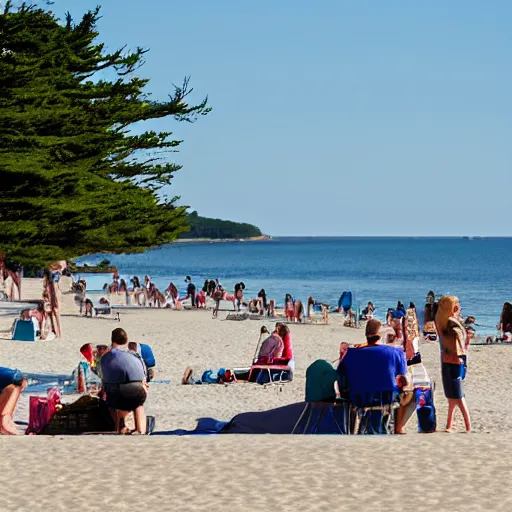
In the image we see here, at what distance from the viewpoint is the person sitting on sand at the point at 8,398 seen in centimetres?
1068

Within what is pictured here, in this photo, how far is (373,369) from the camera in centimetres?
1016

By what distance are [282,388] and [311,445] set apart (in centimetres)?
714

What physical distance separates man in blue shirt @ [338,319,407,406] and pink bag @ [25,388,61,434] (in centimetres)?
313

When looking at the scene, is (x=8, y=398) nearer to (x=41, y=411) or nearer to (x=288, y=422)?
(x=41, y=411)

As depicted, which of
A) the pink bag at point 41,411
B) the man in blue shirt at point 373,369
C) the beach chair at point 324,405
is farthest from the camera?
the pink bag at point 41,411

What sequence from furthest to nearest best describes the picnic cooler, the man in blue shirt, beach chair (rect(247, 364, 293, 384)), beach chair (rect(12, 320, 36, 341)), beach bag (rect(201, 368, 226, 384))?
beach chair (rect(12, 320, 36, 341)) → beach bag (rect(201, 368, 226, 384)) → beach chair (rect(247, 364, 293, 384)) → the picnic cooler → the man in blue shirt

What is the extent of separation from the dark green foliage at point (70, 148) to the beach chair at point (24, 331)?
3.78 metres

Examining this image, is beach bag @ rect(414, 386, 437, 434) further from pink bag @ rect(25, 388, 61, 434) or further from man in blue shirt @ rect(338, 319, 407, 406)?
pink bag @ rect(25, 388, 61, 434)

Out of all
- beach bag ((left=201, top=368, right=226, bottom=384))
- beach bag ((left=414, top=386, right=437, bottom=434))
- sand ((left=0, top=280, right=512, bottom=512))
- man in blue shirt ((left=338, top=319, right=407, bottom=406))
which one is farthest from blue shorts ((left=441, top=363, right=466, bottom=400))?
beach bag ((left=201, top=368, right=226, bottom=384))

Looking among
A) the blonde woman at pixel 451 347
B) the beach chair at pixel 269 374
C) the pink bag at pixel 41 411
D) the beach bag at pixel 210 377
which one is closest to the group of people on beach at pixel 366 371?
the blonde woman at pixel 451 347

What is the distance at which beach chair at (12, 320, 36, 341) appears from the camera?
76.4 ft

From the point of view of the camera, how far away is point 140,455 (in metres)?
Result: 9.15

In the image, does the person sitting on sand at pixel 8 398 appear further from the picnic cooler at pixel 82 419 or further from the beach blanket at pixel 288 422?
the beach blanket at pixel 288 422

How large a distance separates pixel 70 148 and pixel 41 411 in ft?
64.2
